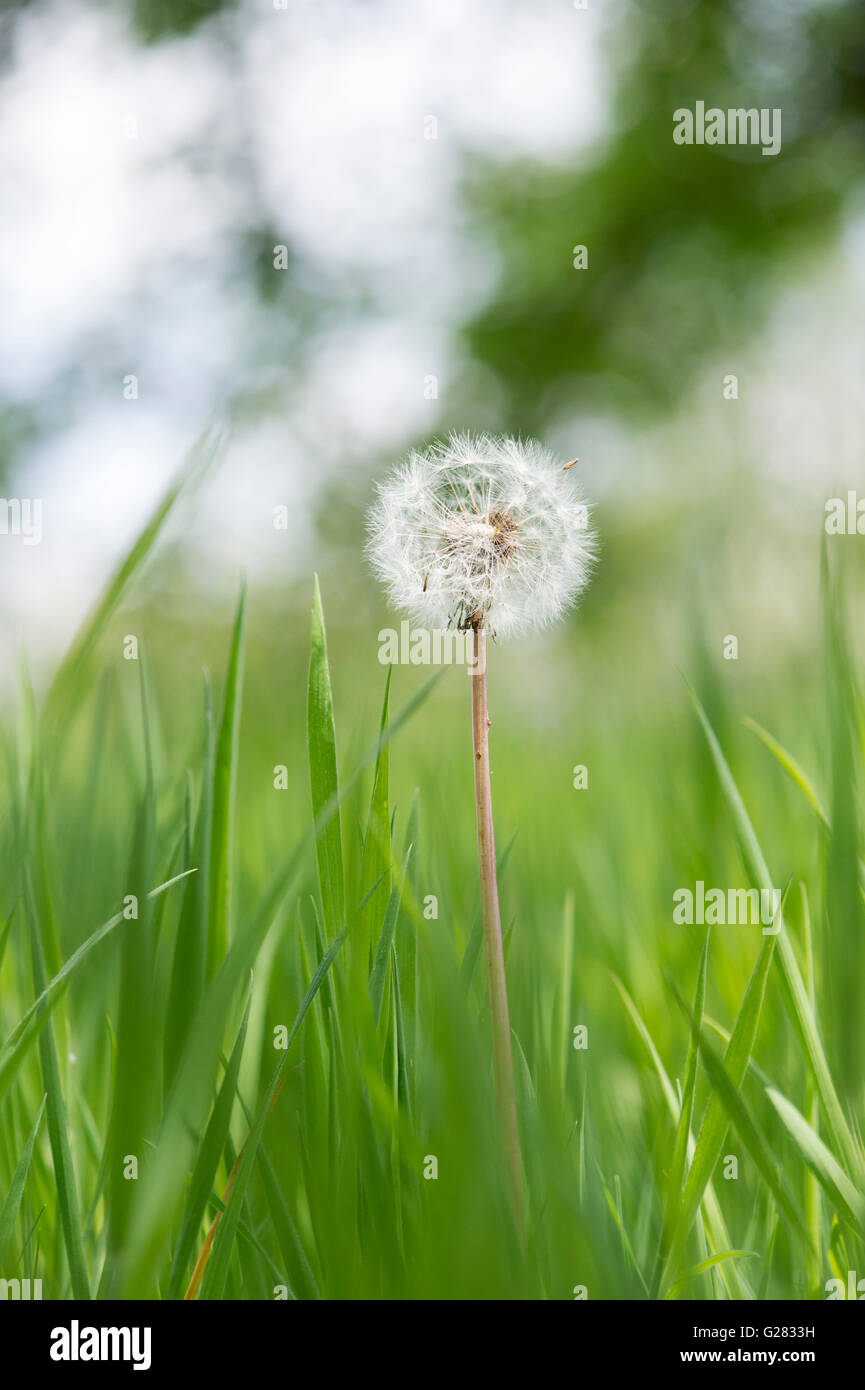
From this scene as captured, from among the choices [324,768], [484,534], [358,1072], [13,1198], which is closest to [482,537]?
[484,534]

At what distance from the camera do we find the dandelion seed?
40 centimetres

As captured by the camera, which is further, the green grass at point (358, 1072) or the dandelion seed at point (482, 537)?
the dandelion seed at point (482, 537)

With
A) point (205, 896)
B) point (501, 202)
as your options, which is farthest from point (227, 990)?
point (501, 202)

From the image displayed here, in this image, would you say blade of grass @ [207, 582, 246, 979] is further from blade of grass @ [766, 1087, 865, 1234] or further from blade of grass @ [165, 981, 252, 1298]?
blade of grass @ [766, 1087, 865, 1234]

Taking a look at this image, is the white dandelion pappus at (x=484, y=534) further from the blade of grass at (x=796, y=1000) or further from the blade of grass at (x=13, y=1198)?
the blade of grass at (x=13, y=1198)

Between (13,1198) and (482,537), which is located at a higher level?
(482,537)

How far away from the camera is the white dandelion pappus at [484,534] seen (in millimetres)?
405

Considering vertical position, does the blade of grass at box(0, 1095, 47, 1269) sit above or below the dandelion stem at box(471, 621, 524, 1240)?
below

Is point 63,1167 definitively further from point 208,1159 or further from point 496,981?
point 496,981

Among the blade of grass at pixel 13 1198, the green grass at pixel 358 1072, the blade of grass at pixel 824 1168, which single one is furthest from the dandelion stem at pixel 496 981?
the blade of grass at pixel 13 1198

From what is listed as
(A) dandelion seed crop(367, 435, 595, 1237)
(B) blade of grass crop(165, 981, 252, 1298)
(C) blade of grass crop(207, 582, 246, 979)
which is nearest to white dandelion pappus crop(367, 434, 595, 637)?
(A) dandelion seed crop(367, 435, 595, 1237)

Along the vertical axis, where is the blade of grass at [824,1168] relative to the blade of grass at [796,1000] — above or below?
below

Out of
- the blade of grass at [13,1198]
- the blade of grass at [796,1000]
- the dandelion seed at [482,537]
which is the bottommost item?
the blade of grass at [13,1198]

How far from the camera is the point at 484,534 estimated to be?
40cm
